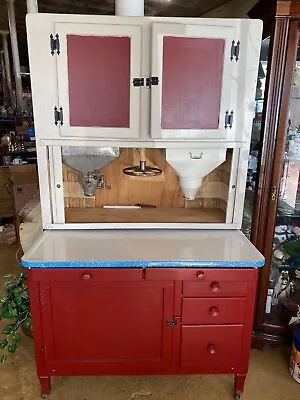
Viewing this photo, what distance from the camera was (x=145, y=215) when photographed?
6.18 ft

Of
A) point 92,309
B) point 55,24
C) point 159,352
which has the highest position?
point 55,24

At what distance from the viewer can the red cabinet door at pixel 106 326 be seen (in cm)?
148

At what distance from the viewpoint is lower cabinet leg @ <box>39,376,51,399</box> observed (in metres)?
1.62

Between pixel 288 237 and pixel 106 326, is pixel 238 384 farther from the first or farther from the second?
pixel 288 237

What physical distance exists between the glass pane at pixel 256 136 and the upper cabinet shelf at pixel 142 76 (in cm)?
23

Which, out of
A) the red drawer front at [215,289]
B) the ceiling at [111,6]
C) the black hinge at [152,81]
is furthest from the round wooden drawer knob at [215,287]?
the ceiling at [111,6]

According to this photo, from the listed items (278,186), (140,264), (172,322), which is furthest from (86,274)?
(278,186)

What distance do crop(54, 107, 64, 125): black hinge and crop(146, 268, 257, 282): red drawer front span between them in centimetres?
80

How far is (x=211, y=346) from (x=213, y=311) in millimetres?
187

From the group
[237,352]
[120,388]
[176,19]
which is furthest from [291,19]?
[120,388]

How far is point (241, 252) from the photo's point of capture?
5.02 feet

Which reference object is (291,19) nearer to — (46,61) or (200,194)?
(200,194)

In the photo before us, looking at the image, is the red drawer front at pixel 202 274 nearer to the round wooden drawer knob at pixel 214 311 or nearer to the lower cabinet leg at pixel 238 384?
the round wooden drawer knob at pixel 214 311

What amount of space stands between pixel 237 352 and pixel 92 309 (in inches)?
28.6
